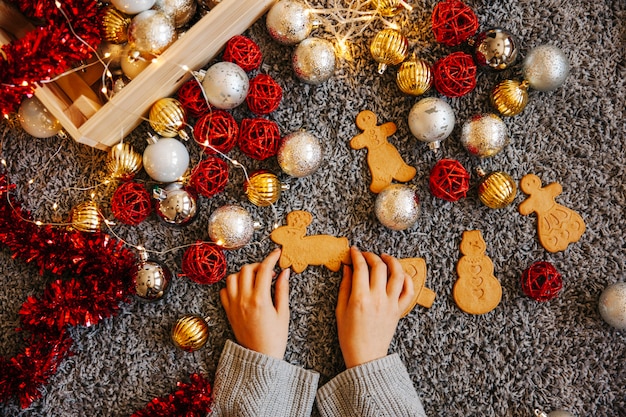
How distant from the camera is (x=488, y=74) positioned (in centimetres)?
102

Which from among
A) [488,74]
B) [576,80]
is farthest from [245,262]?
[576,80]

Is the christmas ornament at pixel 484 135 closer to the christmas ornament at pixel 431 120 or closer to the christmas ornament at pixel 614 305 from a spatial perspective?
the christmas ornament at pixel 431 120

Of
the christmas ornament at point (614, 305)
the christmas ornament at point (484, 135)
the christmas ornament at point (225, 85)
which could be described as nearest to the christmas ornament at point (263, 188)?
the christmas ornament at point (225, 85)

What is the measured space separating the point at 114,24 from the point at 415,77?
1.77 feet

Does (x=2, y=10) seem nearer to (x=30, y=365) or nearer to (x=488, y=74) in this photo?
(x=30, y=365)

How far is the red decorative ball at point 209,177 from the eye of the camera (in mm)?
976

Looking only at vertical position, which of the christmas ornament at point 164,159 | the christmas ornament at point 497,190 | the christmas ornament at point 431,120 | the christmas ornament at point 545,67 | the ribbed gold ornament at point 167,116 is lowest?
the christmas ornament at point 497,190

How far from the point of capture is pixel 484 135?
0.96 m

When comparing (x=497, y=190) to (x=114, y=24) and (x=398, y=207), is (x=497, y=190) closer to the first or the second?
(x=398, y=207)

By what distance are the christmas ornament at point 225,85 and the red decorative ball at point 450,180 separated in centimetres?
38

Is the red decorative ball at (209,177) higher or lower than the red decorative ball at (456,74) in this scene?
higher

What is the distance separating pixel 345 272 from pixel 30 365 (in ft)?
1.93

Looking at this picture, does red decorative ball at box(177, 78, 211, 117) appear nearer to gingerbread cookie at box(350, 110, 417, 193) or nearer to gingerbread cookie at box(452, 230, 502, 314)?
gingerbread cookie at box(350, 110, 417, 193)

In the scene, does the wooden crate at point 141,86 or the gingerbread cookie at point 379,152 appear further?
the gingerbread cookie at point 379,152
